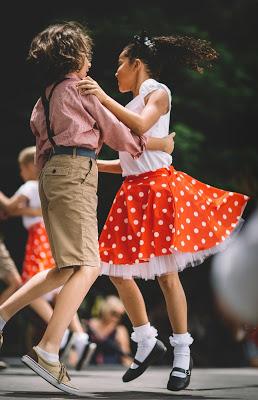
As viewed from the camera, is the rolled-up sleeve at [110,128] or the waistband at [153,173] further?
the waistband at [153,173]

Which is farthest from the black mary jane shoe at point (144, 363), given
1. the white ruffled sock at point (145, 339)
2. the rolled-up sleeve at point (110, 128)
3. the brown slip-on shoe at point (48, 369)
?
the rolled-up sleeve at point (110, 128)

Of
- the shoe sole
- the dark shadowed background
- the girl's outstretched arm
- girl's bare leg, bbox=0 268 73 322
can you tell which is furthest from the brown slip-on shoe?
the dark shadowed background

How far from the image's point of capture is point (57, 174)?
370 cm

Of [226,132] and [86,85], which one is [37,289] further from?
[226,132]

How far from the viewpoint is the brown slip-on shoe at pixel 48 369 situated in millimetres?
3496

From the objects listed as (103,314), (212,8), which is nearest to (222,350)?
(103,314)

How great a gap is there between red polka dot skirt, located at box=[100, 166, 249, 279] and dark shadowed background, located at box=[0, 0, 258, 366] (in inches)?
141

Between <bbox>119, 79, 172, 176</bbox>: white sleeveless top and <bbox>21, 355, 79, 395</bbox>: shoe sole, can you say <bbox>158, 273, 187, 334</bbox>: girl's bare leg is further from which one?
<bbox>21, 355, 79, 395</bbox>: shoe sole

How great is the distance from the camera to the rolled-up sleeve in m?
3.75

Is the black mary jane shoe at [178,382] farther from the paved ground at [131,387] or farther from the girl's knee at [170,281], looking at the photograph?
the girl's knee at [170,281]

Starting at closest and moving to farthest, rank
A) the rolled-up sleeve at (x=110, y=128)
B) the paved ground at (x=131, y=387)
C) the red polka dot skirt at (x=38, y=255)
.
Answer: the paved ground at (x=131, y=387), the rolled-up sleeve at (x=110, y=128), the red polka dot skirt at (x=38, y=255)

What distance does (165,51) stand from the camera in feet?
14.6

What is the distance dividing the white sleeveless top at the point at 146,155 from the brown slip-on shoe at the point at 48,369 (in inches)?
41.1

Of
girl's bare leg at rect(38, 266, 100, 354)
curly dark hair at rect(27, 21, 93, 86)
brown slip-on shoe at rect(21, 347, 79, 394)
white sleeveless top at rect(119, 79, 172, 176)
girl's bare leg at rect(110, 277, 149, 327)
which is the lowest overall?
girl's bare leg at rect(110, 277, 149, 327)
